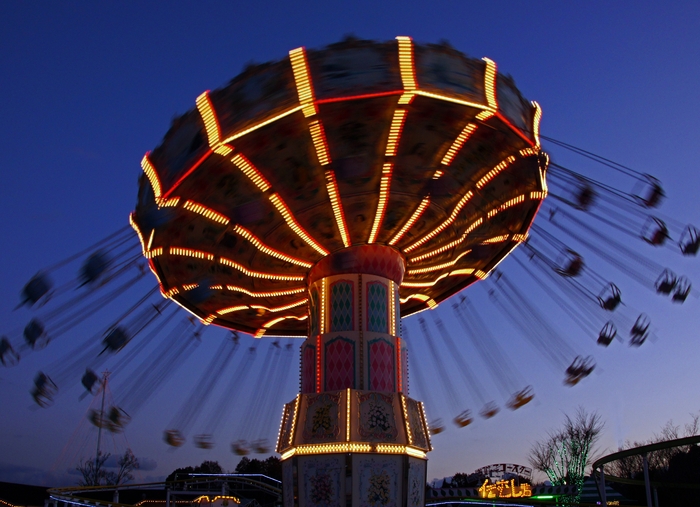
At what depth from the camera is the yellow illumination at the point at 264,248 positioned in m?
16.0

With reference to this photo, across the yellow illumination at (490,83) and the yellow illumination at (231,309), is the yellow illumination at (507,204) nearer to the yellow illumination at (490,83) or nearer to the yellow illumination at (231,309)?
the yellow illumination at (490,83)

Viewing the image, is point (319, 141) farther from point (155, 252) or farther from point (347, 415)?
point (347, 415)

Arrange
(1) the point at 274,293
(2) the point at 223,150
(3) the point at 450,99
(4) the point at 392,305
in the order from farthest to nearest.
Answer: (1) the point at 274,293 → (4) the point at 392,305 → (2) the point at 223,150 → (3) the point at 450,99

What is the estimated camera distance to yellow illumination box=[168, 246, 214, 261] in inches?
635

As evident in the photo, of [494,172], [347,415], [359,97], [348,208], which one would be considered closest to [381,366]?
Answer: [347,415]

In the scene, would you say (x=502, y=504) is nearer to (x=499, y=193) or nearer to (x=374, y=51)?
(x=499, y=193)

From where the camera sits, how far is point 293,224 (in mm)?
16094

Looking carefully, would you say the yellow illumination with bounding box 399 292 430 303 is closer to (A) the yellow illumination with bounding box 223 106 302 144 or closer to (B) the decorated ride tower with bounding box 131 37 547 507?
(B) the decorated ride tower with bounding box 131 37 547 507

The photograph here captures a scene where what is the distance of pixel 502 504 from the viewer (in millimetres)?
27312

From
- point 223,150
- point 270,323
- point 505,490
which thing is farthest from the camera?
point 505,490

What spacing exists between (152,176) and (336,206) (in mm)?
4041

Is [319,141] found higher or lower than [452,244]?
higher

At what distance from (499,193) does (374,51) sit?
5.07 m

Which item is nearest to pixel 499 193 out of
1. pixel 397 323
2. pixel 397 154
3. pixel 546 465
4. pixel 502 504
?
pixel 397 154
